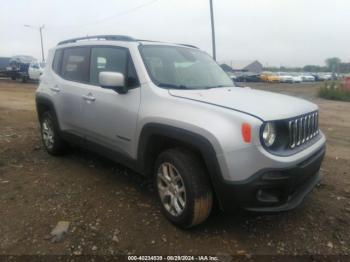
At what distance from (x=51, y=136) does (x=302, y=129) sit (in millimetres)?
3837

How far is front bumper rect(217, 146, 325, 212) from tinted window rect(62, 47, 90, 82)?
2.60 m

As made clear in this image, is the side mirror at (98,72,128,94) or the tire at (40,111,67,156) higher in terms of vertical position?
the side mirror at (98,72,128,94)

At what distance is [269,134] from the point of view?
9.91 feet

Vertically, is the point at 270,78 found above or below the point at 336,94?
above

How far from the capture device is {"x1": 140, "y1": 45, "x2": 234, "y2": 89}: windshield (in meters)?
3.88

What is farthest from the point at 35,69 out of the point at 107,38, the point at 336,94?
the point at 107,38

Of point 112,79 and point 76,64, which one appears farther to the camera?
point 76,64

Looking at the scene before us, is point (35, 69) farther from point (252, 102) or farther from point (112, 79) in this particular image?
point (252, 102)

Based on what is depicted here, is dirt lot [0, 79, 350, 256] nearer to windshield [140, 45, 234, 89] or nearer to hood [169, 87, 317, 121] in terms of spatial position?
hood [169, 87, 317, 121]

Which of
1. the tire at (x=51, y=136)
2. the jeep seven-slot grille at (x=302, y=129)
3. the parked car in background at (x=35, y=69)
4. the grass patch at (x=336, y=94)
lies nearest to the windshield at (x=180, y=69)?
the jeep seven-slot grille at (x=302, y=129)

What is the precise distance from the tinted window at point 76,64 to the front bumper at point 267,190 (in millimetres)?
2595

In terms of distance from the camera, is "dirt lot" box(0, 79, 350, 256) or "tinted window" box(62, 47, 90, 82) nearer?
"dirt lot" box(0, 79, 350, 256)

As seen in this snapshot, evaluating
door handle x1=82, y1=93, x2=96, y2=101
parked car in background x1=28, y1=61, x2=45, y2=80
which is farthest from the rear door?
parked car in background x1=28, y1=61, x2=45, y2=80

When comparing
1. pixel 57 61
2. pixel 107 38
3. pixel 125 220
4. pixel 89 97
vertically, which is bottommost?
pixel 125 220
